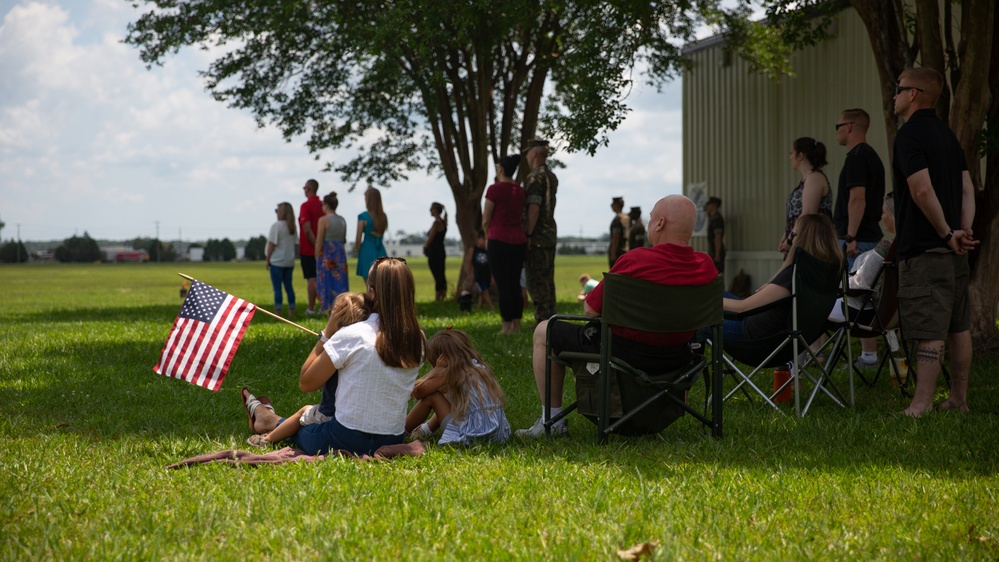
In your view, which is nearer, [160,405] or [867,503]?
[867,503]

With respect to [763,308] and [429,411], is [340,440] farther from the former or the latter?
[763,308]

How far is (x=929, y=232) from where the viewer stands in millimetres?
5949

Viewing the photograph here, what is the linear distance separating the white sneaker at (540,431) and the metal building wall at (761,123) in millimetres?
10599

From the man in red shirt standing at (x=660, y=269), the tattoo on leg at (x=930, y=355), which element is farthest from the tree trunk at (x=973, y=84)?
the man in red shirt standing at (x=660, y=269)

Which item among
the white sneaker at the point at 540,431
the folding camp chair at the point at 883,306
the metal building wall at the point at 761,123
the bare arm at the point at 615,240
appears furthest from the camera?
the bare arm at the point at 615,240

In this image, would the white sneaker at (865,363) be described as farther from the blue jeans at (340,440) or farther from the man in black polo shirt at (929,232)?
the blue jeans at (340,440)

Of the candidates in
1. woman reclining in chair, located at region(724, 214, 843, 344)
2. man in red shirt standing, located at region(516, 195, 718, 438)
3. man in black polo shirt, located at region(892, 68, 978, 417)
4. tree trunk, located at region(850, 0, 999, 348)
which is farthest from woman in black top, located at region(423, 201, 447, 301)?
man in red shirt standing, located at region(516, 195, 718, 438)

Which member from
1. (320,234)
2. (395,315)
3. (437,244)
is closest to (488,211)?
(320,234)

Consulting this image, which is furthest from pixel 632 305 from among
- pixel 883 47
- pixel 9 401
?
pixel 883 47

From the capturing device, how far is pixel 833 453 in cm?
499

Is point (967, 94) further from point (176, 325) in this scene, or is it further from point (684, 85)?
point (684, 85)

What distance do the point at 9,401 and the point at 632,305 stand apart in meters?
4.56

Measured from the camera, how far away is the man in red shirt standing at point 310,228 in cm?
1409

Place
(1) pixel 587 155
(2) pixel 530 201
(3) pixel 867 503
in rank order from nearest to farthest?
(3) pixel 867 503 < (2) pixel 530 201 < (1) pixel 587 155
